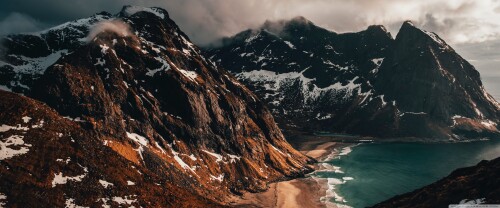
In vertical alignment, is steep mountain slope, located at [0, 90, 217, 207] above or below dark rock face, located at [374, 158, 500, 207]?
above

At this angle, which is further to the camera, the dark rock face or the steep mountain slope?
the steep mountain slope

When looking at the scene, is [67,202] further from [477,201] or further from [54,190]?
[477,201]

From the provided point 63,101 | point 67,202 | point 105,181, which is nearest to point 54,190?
point 67,202

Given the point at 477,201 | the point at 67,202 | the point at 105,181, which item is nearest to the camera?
the point at 477,201

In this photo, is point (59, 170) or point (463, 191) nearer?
point (463, 191)

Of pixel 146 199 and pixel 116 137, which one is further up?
pixel 116 137

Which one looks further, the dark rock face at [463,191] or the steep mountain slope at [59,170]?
the steep mountain slope at [59,170]

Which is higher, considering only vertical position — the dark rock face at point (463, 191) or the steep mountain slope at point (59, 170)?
the steep mountain slope at point (59, 170)

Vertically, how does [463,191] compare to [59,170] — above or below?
below
